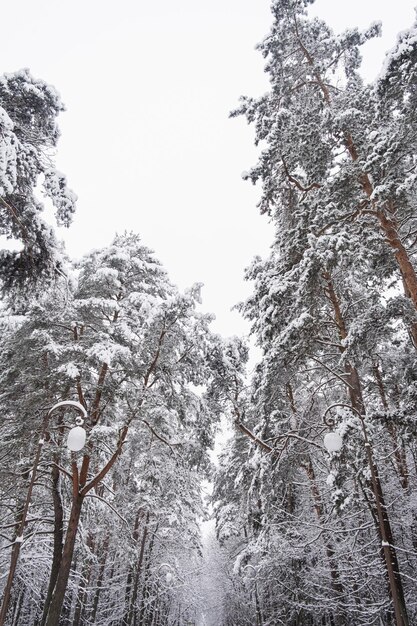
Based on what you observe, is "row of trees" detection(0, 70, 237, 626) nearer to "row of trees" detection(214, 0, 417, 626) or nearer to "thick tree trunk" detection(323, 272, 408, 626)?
"row of trees" detection(214, 0, 417, 626)

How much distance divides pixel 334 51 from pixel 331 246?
661cm

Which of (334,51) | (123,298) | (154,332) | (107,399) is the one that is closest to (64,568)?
(107,399)

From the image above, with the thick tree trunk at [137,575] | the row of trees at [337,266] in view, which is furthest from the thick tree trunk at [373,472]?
the thick tree trunk at [137,575]

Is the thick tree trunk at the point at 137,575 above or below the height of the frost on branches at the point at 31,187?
below

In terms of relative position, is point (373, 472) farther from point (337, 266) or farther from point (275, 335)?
point (337, 266)

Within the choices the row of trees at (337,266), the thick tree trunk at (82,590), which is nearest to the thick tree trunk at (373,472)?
the row of trees at (337,266)

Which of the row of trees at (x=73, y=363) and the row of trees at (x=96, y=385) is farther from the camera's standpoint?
the row of trees at (x=96, y=385)

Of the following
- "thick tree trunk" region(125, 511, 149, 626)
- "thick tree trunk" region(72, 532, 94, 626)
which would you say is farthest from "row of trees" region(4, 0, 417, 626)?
"thick tree trunk" region(125, 511, 149, 626)

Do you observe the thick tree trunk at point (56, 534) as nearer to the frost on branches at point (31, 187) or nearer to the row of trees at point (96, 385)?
the row of trees at point (96, 385)

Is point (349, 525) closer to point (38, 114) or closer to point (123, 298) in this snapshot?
point (123, 298)

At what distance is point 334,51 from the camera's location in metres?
10.9

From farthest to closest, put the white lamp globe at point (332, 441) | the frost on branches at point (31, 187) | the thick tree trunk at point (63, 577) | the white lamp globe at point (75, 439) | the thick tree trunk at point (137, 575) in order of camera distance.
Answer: the thick tree trunk at point (137, 575)
the thick tree trunk at point (63, 577)
the frost on branches at point (31, 187)
the white lamp globe at point (332, 441)
the white lamp globe at point (75, 439)

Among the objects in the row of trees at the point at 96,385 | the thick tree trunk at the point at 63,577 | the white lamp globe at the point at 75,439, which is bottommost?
the thick tree trunk at the point at 63,577

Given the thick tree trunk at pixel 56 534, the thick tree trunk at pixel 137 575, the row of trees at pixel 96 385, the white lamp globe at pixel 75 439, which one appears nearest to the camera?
the white lamp globe at pixel 75 439
